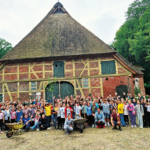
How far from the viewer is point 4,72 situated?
48.7 feet

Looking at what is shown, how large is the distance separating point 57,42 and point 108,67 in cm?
597

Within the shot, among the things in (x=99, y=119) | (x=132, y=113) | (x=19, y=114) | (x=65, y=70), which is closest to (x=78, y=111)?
(x=99, y=119)

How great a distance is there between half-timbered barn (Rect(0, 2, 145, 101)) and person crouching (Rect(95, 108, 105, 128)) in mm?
6432

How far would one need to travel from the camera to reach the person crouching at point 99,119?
25.3 ft

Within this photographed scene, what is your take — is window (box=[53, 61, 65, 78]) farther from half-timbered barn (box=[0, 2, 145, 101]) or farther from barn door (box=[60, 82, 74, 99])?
Result: barn door (box=[60, 82, 74, 99])

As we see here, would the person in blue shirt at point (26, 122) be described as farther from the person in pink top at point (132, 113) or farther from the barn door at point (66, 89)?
the barn door at point (66, 89)

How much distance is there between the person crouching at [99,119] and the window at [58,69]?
7.50 metres

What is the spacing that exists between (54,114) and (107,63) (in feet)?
28.0

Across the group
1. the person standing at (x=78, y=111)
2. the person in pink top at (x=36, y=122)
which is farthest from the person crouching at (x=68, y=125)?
the person in pink top at (x=36, y=122)

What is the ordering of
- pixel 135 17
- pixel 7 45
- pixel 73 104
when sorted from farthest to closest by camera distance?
1. pixel 7 45
2. pixel 135 17
3. pixel 73 104

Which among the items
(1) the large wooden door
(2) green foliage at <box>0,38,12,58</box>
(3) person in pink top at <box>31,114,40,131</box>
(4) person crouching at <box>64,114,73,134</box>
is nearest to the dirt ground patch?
(4) person crouching at <box>64,114,73,134</box>

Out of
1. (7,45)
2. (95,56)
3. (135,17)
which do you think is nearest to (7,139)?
(95,56)

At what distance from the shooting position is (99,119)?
7812mm

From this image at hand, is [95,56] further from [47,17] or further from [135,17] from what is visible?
[135,17]
